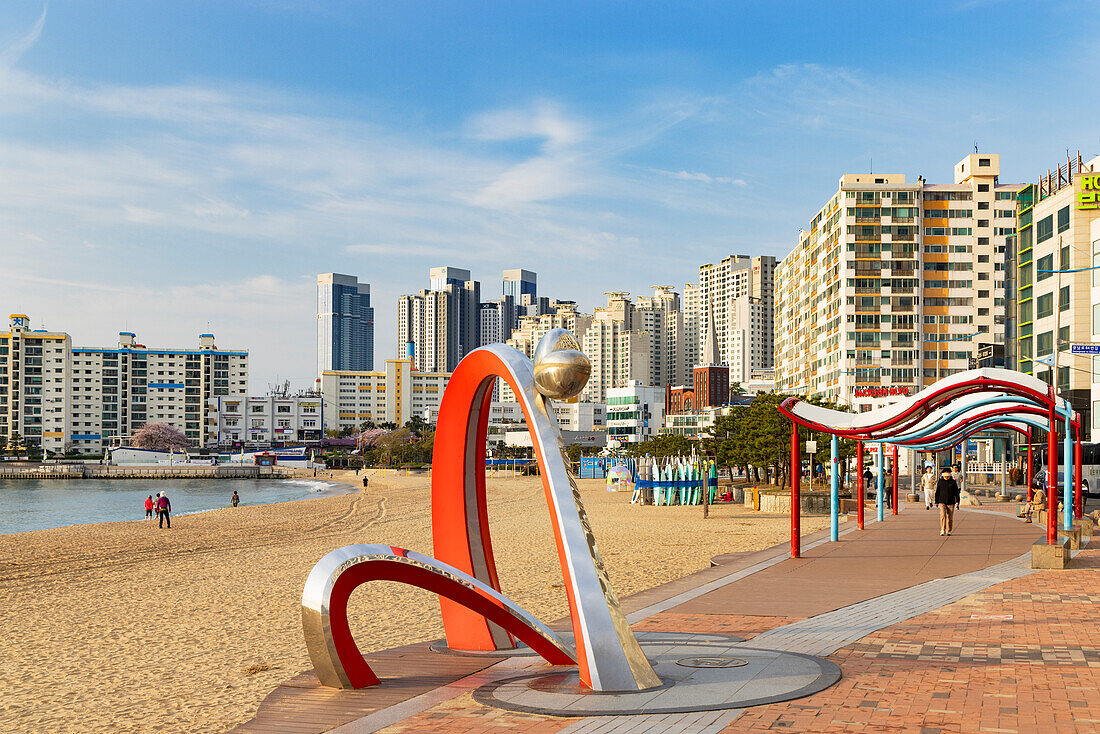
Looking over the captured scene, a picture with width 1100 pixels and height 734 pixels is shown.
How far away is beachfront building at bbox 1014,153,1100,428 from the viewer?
153 ft

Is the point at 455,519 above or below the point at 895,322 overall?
below

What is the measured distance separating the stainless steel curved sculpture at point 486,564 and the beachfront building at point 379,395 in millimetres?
183605

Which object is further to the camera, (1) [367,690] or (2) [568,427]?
(2) [568,427]

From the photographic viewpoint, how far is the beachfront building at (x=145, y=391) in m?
162

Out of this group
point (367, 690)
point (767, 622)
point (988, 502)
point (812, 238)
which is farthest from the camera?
point (812, 238)

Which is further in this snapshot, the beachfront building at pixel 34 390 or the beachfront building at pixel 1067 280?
the beachfront building at pixel 34 390

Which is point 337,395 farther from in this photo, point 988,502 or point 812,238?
point 988,502

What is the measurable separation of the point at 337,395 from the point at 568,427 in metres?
51.3

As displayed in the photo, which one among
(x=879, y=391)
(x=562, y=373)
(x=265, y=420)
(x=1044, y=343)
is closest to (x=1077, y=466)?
(x=562, y=373)

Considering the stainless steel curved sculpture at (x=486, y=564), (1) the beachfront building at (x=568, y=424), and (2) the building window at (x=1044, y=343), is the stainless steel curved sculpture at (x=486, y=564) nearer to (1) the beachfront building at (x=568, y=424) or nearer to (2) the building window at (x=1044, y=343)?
(2) the building window at (x=1044, y=343)


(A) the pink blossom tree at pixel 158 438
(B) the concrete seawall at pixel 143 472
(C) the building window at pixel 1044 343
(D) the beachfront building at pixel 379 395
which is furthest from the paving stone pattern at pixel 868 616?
(D) the beachfront building at pixel 379 395

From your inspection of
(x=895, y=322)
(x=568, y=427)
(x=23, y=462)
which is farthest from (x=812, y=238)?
(x=23, y=462)

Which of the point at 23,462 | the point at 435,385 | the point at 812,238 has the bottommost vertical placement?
the point at 23,462

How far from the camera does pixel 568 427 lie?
6688 inches
